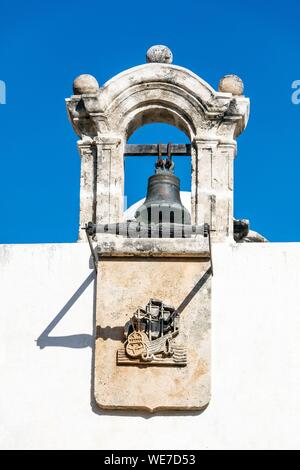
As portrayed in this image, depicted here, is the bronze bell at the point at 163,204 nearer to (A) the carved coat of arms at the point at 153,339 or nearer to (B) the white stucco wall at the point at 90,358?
(B) the white stucco wall at the point at 90,358

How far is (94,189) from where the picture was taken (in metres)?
15.0

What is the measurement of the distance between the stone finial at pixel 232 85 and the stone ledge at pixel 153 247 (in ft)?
5.73

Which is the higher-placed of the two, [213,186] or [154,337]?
[213,186]

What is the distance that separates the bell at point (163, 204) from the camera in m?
14.3

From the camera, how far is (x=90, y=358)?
13883 mm

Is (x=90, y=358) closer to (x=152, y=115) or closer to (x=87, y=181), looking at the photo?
(x=87, y=181)

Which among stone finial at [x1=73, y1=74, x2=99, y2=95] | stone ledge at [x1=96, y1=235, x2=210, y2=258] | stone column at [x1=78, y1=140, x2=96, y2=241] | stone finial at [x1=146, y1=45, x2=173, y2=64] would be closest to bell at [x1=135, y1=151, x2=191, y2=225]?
stone ledge at [x1=96, y1=235, x2=210, y2=258]

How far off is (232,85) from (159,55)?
74 cm

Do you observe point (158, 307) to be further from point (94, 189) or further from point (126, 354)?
point (94, 189)

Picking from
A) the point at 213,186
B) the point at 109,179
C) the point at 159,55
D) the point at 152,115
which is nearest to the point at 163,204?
the point at 213,186

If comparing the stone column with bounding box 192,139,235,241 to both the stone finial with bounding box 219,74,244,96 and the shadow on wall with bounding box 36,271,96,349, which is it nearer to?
the stone finial with bounding box 219,74,244,96

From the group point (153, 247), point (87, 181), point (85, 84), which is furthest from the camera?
point (85, 84)

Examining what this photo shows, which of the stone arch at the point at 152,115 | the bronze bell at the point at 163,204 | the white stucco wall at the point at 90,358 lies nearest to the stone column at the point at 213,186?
the stone arch at the point at 152,115

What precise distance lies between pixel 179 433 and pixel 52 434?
104 cm
